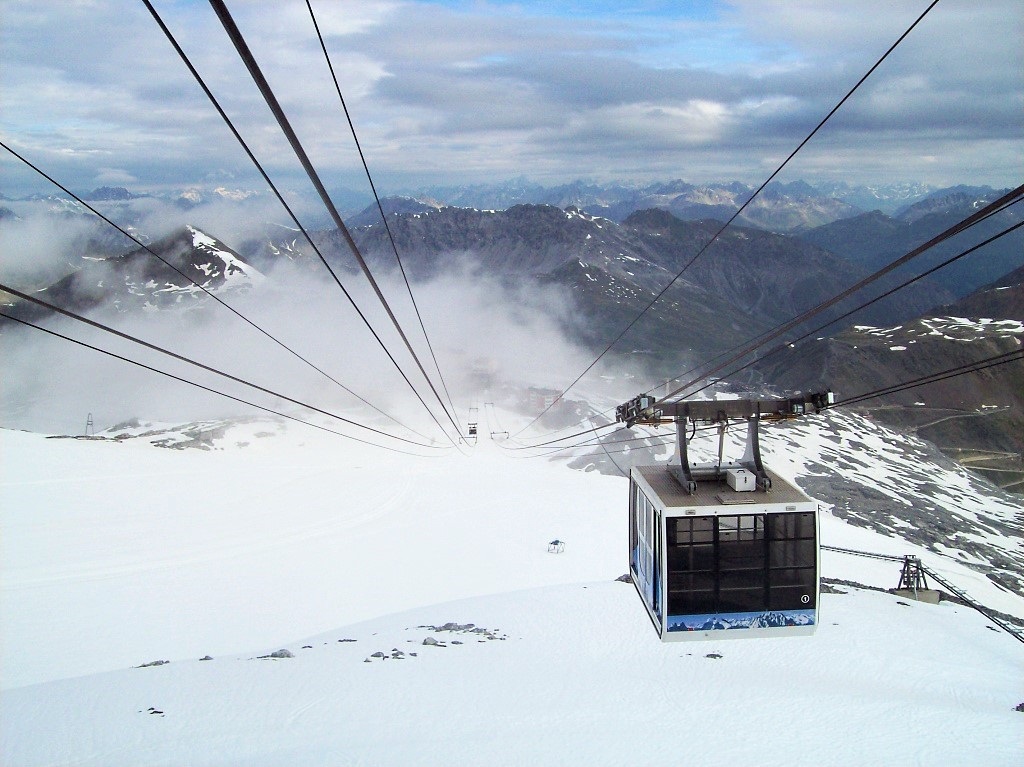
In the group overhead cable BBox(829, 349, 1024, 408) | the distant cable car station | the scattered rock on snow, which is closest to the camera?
overhead cable BBox(829, 349, 1024, 408)

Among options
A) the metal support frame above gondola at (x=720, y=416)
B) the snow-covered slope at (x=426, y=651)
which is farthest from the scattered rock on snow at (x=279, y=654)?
the metal support frame above gondola at (x=720, y=416)

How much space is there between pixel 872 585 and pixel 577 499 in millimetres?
31954

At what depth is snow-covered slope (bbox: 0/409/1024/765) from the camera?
78.2 ft

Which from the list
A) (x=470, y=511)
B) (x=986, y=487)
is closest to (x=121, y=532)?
(x=470, y=511)

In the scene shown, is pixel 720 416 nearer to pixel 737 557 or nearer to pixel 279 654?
pixel 737 557

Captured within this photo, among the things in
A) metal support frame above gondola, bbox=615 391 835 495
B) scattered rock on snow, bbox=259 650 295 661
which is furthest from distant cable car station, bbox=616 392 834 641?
scattered rock on snow, bbox=259 650 295 661

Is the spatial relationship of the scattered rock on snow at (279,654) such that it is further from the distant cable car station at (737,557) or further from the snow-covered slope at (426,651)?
the distant cable car station at (737,557)

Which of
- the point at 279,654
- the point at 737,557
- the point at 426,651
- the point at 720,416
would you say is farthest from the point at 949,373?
the point at 279,654

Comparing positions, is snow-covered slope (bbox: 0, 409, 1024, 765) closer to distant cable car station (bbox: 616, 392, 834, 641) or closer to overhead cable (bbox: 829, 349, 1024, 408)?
distant cable car station (bbox: 616, 392, 834, 641)

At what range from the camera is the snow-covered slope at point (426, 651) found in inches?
939

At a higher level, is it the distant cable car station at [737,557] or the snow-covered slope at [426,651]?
the distant cable car station at [737,557]

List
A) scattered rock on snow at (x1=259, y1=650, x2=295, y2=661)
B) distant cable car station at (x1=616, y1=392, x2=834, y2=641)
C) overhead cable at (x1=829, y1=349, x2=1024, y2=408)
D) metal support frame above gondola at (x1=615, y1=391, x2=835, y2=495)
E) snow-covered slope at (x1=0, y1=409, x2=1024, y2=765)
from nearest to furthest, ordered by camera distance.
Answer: overhead cable at (x1=829, y1=349, x2=1024, y2=408), distant cable car station at (x1=616, y1=392, x2=834, y2=641), metal support frame above gondola at (x1=615, y1=391, x2=835, y2=495), snow-covered slope at (x1=0, y1=409, x2=1024, y2=765), scattered rock on snow at (x1=259, y1=650, x2=295, y2=661)

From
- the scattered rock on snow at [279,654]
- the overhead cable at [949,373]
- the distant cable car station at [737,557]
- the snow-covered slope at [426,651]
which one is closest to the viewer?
the overhead cable at [949,373]

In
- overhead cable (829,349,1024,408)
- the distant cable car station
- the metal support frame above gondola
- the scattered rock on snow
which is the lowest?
the scattered rock on snow
